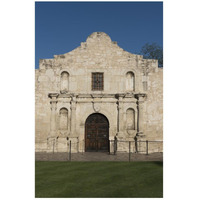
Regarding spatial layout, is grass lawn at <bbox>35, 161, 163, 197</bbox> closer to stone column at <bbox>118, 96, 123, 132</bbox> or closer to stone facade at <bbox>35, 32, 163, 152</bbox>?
stone column at <bbox>118, 96, 123, 132</bbox>

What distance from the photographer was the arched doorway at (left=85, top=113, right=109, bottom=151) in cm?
1505

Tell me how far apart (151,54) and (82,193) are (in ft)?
78.6

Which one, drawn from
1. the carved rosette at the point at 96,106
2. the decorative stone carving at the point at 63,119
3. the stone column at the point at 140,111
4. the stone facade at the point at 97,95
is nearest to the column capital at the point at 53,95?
the stone facade at the point at 97,95

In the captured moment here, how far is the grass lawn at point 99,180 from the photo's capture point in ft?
18.9

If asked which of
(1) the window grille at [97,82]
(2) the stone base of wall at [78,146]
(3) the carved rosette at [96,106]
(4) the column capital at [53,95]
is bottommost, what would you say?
(2) the stone base of wall at [78,146]

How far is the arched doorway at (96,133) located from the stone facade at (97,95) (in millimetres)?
299

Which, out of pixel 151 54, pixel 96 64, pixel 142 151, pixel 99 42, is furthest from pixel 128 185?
pixel 151 54

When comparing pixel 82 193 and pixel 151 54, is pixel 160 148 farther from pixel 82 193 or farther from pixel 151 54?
pixel 151 54

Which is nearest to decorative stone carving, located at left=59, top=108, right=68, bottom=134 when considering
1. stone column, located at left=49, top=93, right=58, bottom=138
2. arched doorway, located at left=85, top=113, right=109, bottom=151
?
stone column, located at left=49, top=93, right=58, bottom=138

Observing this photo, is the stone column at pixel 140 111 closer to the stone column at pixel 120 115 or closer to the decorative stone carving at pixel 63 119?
the stone column at pixel 120 115

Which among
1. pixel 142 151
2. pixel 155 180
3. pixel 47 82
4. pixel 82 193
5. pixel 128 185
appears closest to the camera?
Result: pixel 82 193

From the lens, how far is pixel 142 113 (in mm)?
15305

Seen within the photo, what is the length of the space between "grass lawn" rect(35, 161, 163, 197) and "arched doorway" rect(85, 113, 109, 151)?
5648mm

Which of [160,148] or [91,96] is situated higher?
[91,96]
